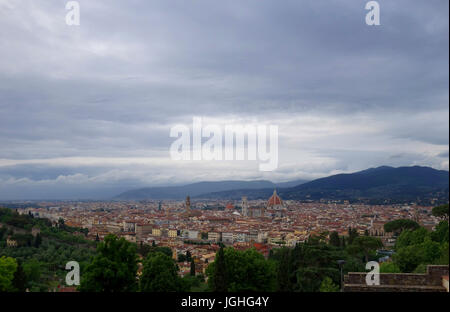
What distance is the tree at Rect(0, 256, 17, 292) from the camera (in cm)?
889

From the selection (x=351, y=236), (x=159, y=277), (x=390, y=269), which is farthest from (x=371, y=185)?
(x=159, y=277)

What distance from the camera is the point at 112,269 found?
7676 millimetres

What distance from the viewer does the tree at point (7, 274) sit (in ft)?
29.2

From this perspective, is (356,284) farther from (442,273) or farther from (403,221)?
(403,221)

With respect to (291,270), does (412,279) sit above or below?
above

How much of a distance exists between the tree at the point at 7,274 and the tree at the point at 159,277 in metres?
2.98

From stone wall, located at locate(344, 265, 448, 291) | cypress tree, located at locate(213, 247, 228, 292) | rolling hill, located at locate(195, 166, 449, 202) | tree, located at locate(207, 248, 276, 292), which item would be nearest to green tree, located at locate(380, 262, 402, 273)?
tree, located at locate(207, 248, 276, 292)

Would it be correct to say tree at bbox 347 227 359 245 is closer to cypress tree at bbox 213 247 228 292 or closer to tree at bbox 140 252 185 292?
tree at bbox 140 252 185 292

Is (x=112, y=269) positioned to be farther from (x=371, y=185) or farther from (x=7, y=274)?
(x=371, y=185)

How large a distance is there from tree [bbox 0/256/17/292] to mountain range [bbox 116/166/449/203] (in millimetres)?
88337
